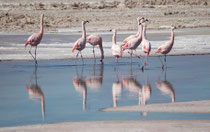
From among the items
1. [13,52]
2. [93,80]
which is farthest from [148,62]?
[13,52]

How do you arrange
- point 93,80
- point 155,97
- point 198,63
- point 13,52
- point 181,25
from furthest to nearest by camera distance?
point 181,25 → point 13,52 → point 198,63 → point 93,80 → point 155,97

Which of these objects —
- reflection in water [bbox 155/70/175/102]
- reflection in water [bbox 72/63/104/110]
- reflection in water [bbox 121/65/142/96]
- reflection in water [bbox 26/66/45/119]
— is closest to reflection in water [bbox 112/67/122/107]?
reflection in water [bbox 121/65/142/96]

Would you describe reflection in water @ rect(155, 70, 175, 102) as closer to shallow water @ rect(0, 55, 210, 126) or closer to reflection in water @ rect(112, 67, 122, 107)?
shallow water @ rect(0, 55, 210, 126)

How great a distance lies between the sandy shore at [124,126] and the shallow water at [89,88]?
0.35 metres

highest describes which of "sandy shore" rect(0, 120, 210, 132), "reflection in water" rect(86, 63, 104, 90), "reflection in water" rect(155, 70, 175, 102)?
"sandy shore" rect(0, 120, 210, 132)

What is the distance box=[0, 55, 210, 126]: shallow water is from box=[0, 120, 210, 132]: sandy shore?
0.35 m

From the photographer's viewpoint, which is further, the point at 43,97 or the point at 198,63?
the point at 198,63

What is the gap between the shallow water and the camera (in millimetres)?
8725

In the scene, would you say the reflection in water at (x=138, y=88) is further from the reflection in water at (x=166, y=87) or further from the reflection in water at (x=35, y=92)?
the reflection in water at (x=35, y=92)

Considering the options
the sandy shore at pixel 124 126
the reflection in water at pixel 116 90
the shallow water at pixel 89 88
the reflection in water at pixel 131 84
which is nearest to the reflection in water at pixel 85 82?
the shallow water at pixel 89 88

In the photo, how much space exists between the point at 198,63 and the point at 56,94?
7.14m

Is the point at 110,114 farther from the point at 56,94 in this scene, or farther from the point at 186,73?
the point at 186,73

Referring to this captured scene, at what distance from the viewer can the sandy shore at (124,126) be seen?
25.0 feet

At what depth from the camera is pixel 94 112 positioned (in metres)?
8.91
